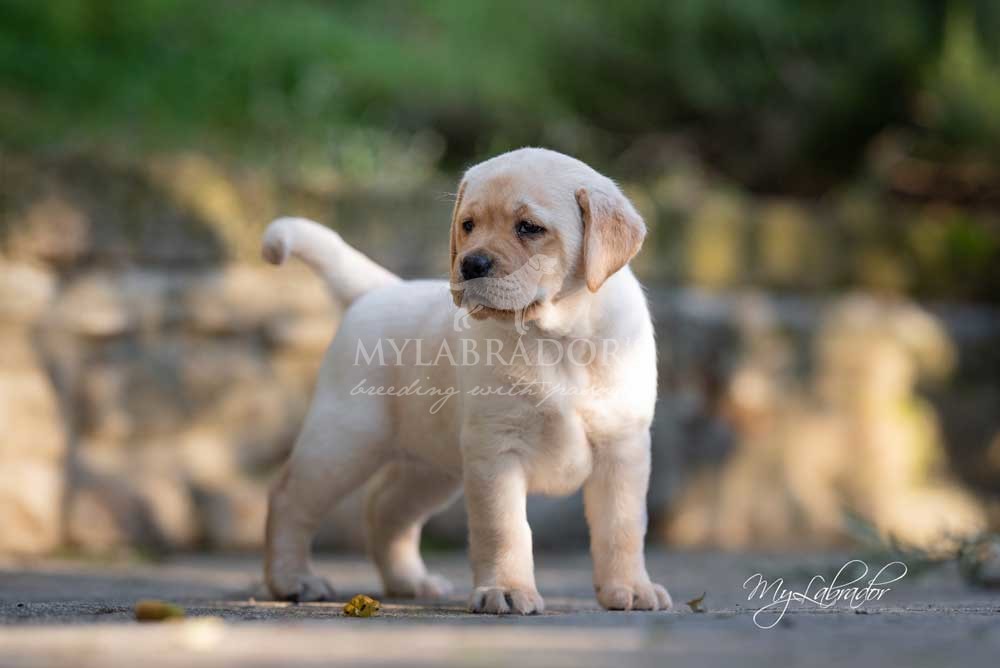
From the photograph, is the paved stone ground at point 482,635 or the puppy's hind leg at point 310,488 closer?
the paved stone ground at point 482,635

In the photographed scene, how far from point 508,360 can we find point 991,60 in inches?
190

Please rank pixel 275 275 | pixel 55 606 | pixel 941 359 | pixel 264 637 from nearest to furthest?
Result: 1. pixel 264 637
2. pixel 55 606
3. pixel 275 275
4. pixel 941 359

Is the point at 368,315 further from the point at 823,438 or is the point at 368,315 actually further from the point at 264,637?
the point at 823,438

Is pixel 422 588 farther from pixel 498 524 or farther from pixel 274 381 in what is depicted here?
pixel 274 381

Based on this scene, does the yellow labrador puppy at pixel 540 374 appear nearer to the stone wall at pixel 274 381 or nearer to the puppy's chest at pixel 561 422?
the puppy's chest at pixel 561 422

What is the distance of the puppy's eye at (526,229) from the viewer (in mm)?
3125

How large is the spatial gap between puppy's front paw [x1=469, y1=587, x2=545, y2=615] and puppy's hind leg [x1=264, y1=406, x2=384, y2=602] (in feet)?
2.33

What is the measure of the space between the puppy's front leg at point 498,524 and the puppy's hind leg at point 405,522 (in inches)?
29.6

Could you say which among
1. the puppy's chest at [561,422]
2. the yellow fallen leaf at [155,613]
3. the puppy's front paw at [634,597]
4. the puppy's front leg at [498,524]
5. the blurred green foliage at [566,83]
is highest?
the blurred green foliage at [566,83]

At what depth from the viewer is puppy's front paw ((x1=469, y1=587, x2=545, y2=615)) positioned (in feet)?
9.53

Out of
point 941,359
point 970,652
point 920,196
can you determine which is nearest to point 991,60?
point 920,196

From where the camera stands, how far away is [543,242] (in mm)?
3127

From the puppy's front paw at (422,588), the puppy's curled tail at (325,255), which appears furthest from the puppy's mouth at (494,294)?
the puppy's front paw at (422,588)

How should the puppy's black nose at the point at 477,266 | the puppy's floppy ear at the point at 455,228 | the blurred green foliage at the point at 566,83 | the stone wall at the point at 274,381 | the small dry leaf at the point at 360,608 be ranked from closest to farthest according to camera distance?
the small dry leaf at the point at 360,608 < the puppy's black nose at the point at 477,266 < the puppy's floppy ear at the point at 455,228 < the stone wall at the point at 274,381 < the blurred green foliage at the point at 566,83
